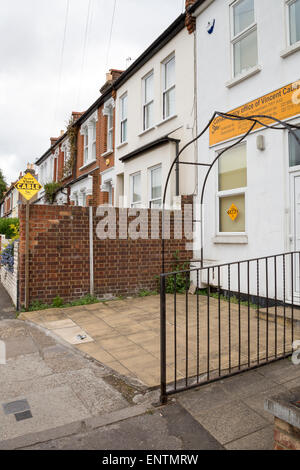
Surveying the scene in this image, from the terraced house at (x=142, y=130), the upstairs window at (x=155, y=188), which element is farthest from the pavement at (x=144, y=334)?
the upstairs window at (x=155, y=188)

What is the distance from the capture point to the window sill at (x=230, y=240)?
21.2 ft

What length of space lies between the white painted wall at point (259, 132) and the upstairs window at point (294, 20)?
11 centimetres

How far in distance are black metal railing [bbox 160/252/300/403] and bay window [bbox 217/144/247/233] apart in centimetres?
96

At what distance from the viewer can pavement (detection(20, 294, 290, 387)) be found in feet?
A: 11.9

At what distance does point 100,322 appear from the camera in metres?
5.32

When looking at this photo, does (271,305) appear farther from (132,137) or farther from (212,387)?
(132,137)

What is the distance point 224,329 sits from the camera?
4812mm

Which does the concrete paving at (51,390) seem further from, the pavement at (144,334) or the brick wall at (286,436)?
the brick wall at (286,436)

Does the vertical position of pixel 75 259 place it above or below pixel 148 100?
below

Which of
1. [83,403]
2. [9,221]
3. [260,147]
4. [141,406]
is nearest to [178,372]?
[141,406]

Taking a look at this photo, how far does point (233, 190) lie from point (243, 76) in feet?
7.30

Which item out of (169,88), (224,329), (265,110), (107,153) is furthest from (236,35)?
(107,153)

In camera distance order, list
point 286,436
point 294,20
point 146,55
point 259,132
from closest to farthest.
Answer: point 286,436 → point 294,20 → point 259,132 → point 146,55

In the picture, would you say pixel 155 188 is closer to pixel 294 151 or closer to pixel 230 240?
pixel 230 240
